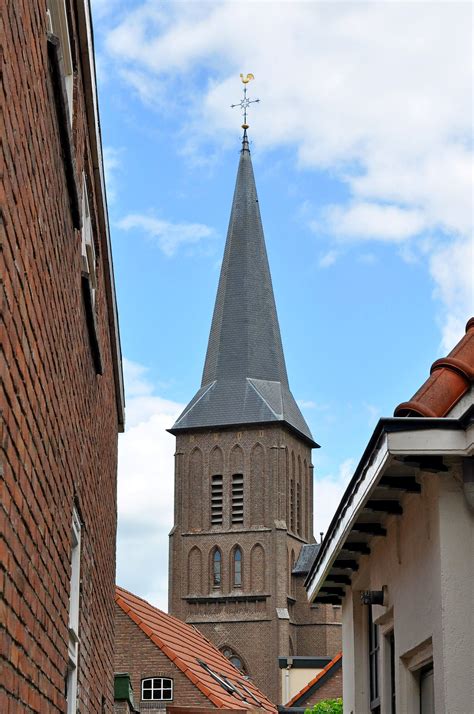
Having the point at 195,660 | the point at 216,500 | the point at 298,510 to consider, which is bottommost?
the point at 195,660

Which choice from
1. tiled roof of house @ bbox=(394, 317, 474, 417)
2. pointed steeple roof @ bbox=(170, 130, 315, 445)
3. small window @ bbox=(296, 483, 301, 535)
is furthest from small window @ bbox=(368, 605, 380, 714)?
small window @ bbox=(296, 483, 301, 535)

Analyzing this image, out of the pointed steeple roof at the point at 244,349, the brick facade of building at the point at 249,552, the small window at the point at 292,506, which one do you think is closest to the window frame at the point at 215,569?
the brick facade of building at the point at 249,552

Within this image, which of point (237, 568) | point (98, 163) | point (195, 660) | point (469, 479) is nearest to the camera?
point (469, 479)

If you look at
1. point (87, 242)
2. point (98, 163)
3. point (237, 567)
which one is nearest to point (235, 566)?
point (237, 567)

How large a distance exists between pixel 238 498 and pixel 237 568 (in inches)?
174

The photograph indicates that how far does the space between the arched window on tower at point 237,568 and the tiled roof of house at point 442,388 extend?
7028cm

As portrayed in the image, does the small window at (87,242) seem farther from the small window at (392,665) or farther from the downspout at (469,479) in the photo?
the small window at (392,665)

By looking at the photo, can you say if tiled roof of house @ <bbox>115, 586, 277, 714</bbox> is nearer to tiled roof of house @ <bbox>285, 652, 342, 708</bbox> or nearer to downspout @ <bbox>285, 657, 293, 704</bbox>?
tiled roof of house @ <bbox>285, 652, 342, 708</bbox>

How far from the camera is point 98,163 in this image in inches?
301

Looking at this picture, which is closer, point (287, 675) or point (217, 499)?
point (287, 675)

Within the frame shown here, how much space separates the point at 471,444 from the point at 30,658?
2.71 metres

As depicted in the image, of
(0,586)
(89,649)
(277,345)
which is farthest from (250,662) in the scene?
(0,586)

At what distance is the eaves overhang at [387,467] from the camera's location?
634cm

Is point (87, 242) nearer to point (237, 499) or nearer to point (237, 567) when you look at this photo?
point (237, 567)
